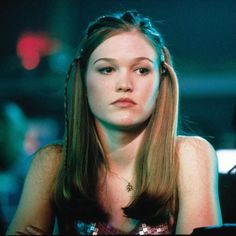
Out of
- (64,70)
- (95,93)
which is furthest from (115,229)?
(64,70)

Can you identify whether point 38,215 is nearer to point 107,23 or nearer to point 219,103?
point 107,23

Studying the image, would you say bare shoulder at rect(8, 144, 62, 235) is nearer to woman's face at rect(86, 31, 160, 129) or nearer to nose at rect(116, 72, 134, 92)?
woman's face at rect(86, 31, 160, 129)

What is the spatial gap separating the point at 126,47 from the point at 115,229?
680mm

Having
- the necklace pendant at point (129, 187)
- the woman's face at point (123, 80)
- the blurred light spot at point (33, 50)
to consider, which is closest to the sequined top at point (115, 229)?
the necklace pendant at point (129, 187)

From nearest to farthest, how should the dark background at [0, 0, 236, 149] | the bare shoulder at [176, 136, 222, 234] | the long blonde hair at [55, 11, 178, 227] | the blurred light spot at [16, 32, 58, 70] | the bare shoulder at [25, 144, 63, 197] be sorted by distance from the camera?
the bare shoulder at [176, 136, 222, 234]
the long blonde hair at [55, 11, 178, 227]
the bare shoulder at [25, 144, 63, 197]
the dark background at [0, 0, 236, 149]
the blurred light spot at [16, 32, 58, 70]

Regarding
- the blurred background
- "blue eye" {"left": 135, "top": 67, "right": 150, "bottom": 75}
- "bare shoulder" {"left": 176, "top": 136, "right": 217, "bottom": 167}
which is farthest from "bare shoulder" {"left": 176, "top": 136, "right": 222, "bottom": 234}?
the blurred background

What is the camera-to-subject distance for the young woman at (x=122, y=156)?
171cm

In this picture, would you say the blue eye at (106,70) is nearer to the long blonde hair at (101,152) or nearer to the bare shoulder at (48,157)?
the long blonde hair at (101,152)

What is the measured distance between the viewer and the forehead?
1740 mm

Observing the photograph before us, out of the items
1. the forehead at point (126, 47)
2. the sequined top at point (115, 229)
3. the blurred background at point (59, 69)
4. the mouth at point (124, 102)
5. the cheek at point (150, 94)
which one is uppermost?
the blurred background at point (59, 69)

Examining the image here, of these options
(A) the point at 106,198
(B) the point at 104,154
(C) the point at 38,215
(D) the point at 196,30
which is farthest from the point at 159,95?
(D) the point at 196,30

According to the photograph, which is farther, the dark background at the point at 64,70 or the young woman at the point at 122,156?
the dark background at the point at 64,70

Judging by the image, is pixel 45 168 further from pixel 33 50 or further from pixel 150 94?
pixel 33 50

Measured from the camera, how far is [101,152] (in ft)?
6.14
